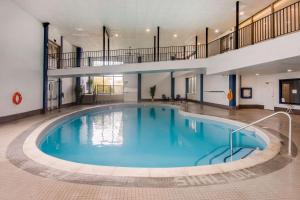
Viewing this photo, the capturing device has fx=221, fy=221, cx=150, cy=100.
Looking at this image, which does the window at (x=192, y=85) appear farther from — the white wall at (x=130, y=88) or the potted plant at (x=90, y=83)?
the potted plant at (x=90, y=83)

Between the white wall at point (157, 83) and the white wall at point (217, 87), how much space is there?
5.38 m

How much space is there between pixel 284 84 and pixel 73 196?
11684 millimetres

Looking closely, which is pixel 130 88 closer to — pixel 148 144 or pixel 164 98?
pixel 164 98

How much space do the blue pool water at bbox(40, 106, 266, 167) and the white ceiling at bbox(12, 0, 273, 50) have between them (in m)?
4.86

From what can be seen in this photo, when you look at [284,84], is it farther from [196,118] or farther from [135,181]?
[135,181]

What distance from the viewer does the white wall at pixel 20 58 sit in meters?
8.02

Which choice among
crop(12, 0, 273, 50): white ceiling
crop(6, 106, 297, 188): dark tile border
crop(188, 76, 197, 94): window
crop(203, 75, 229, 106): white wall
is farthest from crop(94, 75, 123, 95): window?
crop(6, 106, 297, 188): dark tile border

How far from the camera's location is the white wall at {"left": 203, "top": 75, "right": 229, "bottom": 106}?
44.0ft

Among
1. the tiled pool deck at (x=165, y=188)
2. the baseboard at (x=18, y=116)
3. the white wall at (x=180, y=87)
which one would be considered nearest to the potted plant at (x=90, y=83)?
the white wall at (x=180, y=87)

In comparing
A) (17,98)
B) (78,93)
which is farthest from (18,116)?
(78,93)

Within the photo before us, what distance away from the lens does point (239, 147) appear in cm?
619

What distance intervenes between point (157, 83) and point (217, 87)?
8046 mm

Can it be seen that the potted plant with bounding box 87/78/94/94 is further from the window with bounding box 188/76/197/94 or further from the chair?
the window with bounding box 188/76/197/94

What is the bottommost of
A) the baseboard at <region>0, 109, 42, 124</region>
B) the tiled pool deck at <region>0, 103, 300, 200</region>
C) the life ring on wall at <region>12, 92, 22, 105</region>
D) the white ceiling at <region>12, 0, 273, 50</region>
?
the tiled pool deck at <region>0, 103, 300, 200</region>
